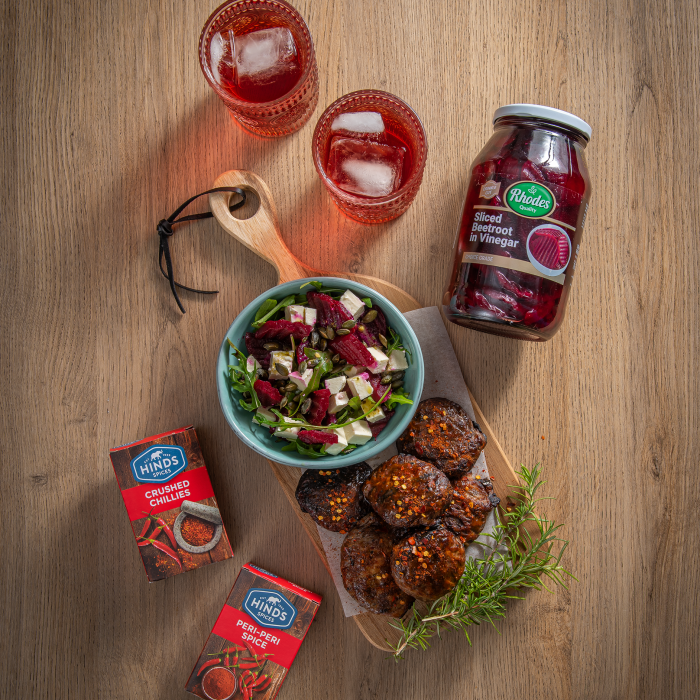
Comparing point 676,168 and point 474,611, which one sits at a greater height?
point 676,168

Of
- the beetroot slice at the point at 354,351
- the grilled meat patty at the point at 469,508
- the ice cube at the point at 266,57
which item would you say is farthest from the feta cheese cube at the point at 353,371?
the ice cube at the point at 266,57

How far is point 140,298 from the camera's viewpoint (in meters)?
2.14

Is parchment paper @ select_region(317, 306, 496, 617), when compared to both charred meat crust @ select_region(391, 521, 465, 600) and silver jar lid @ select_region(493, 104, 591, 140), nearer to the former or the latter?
charred meat crust @ select_region(391, 521, 465, 600)

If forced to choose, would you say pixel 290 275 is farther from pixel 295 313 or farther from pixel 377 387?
pixel 377 387

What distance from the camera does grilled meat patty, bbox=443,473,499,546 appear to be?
6.01 feet

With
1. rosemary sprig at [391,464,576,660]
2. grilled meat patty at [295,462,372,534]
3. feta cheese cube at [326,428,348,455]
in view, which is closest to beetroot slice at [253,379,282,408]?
feta cheese cube at [326,428,348,455]

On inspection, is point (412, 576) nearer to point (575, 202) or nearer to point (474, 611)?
point (474, 611)

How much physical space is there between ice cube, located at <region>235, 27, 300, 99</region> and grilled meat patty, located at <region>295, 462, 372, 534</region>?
5.15ft

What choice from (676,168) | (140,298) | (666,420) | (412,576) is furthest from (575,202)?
(140,298)

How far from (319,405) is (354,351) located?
0.78 feet

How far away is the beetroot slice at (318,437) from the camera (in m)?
1.74

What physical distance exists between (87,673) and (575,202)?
9.40 ft

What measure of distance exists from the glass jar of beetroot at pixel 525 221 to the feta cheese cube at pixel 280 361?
25.8 inches

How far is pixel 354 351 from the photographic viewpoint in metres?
1.76
